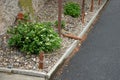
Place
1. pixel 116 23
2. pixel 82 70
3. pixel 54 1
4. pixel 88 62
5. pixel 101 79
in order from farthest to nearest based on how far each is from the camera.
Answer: pixel 54 1, pixel 116 23, pixel 88 62, pixel 82 70, pixel 101 79

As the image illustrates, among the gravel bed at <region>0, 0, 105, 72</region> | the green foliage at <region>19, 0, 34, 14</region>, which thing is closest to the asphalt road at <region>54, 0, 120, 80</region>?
the gravel bed at <region>0, 0, 105, 72</region>

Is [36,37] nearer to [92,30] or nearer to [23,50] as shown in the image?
[23,50]

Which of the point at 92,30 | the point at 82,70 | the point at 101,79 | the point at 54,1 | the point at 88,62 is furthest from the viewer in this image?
the point at 54,1

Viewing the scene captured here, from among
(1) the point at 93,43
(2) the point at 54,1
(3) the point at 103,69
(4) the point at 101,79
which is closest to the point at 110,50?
(1) the point at 93,43

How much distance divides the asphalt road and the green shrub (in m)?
0.84

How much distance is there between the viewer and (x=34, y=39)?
9945mm

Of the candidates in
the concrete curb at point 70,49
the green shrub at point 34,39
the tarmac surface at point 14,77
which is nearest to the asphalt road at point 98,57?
the concrete curb at point 70,49

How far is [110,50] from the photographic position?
11328mm

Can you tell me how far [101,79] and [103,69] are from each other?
71cm

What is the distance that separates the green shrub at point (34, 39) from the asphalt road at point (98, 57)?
84 centimetres

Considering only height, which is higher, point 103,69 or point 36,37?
point 36,37

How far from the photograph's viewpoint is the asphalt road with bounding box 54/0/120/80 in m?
9.31

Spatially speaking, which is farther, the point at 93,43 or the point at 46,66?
the point at 93,43

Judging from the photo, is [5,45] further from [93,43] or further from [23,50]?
[93,43]
